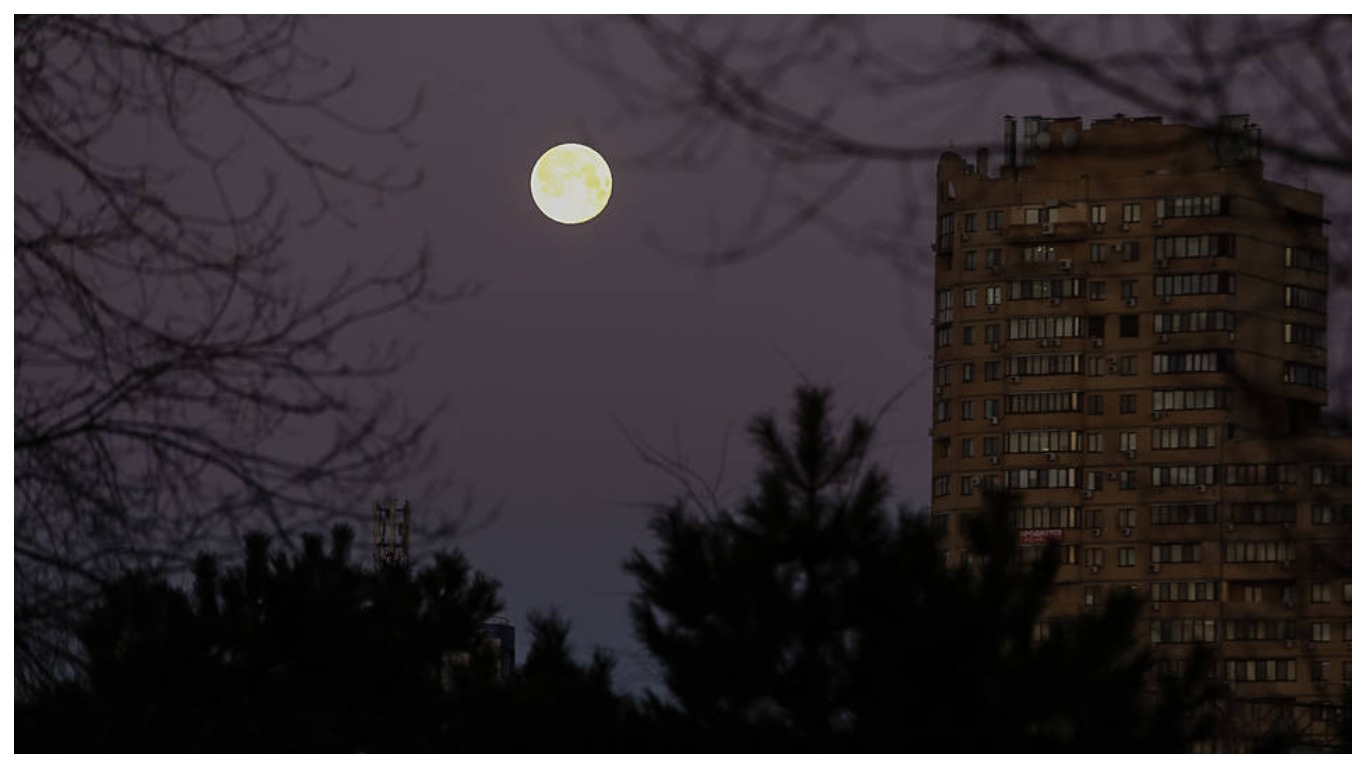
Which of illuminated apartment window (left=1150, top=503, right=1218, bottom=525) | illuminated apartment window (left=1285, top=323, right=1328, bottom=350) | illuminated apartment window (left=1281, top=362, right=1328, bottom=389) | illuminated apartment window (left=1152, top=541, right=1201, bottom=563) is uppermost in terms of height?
illuminated apartment window (left=1150, top=503, right=1218, bottom=525)

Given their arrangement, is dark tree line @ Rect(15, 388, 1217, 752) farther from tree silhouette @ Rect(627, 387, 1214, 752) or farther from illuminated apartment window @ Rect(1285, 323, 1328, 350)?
illuminated apartment window @ Rect(1285, 323, 1328, 350)

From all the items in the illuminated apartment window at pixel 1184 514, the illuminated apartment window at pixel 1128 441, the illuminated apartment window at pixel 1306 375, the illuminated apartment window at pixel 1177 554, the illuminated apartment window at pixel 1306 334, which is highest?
the illuminated apartment window at pixel 1128 441

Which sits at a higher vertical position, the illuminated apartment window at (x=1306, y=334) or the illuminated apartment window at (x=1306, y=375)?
the illuminated apartment window at (x=1306, y=334)

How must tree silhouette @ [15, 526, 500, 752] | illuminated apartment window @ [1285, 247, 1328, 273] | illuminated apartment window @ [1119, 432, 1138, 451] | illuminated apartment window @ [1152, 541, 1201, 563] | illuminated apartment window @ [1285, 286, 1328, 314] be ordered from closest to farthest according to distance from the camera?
1. illuminated apartment window @ [1285, 247, 1328, 273]
2. illuminated apartment window @ [1285, 286, 1328, 314]
3. tree silhouette @ [15, 526, 500, 752]
4. illuminated apartment window @ [1152, 541, 1201, 563]
5. illuminated apartment window @ [1119, 432, 1138, 451]

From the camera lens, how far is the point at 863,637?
1258 centimetres

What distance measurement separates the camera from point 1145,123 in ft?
16.1

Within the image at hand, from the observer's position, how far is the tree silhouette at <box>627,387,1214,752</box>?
11680mm

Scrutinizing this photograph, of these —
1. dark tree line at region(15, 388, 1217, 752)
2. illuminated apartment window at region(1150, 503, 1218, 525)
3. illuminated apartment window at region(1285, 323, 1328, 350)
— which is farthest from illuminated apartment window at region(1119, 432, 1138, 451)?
illuminated apartment window at region(1285, 323, 1328, 350)

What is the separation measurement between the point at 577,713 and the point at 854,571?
1740mm

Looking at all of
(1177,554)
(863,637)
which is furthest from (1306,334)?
(1177,554)

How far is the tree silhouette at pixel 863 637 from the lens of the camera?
11.7 metres

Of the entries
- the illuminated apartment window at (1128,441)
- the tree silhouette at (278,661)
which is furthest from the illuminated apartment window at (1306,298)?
the illuminated apartment window at (1128,441)

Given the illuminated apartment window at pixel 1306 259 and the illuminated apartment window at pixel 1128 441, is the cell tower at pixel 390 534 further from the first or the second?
the illuminated apartment window at pixel 1128 441

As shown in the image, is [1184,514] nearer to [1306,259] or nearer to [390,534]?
[390,534]
